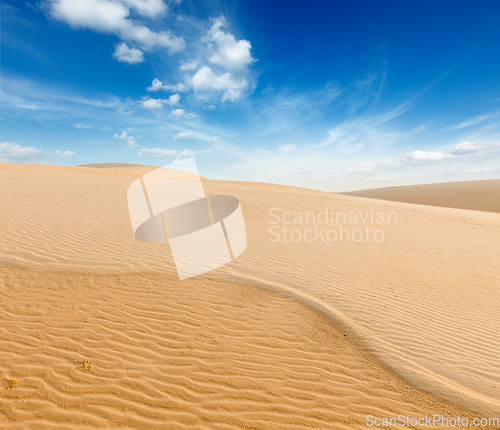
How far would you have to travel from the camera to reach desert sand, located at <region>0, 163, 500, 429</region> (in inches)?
125

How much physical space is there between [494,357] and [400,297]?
191 cm

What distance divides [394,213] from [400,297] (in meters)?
12.5

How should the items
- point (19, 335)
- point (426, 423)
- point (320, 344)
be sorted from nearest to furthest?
point (426, 423) < point (19, 335) < point (320, 344)

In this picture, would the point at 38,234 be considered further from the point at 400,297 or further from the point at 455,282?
the point at 455,282

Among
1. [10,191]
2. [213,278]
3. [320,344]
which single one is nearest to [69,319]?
[213,278]

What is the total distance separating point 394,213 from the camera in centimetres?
1683

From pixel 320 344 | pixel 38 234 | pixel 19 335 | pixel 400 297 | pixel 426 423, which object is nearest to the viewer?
pixel 426 423

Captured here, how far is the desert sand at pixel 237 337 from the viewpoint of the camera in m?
3.18

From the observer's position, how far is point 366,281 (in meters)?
6.87

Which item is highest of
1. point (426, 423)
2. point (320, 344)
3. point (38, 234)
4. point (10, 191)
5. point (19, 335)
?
point (10, 191)

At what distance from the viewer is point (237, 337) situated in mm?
4398

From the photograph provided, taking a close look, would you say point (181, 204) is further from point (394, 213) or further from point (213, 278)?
point (394, 213)

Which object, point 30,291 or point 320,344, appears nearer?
point 320,344

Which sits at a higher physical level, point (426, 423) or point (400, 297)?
point (400, 297)
